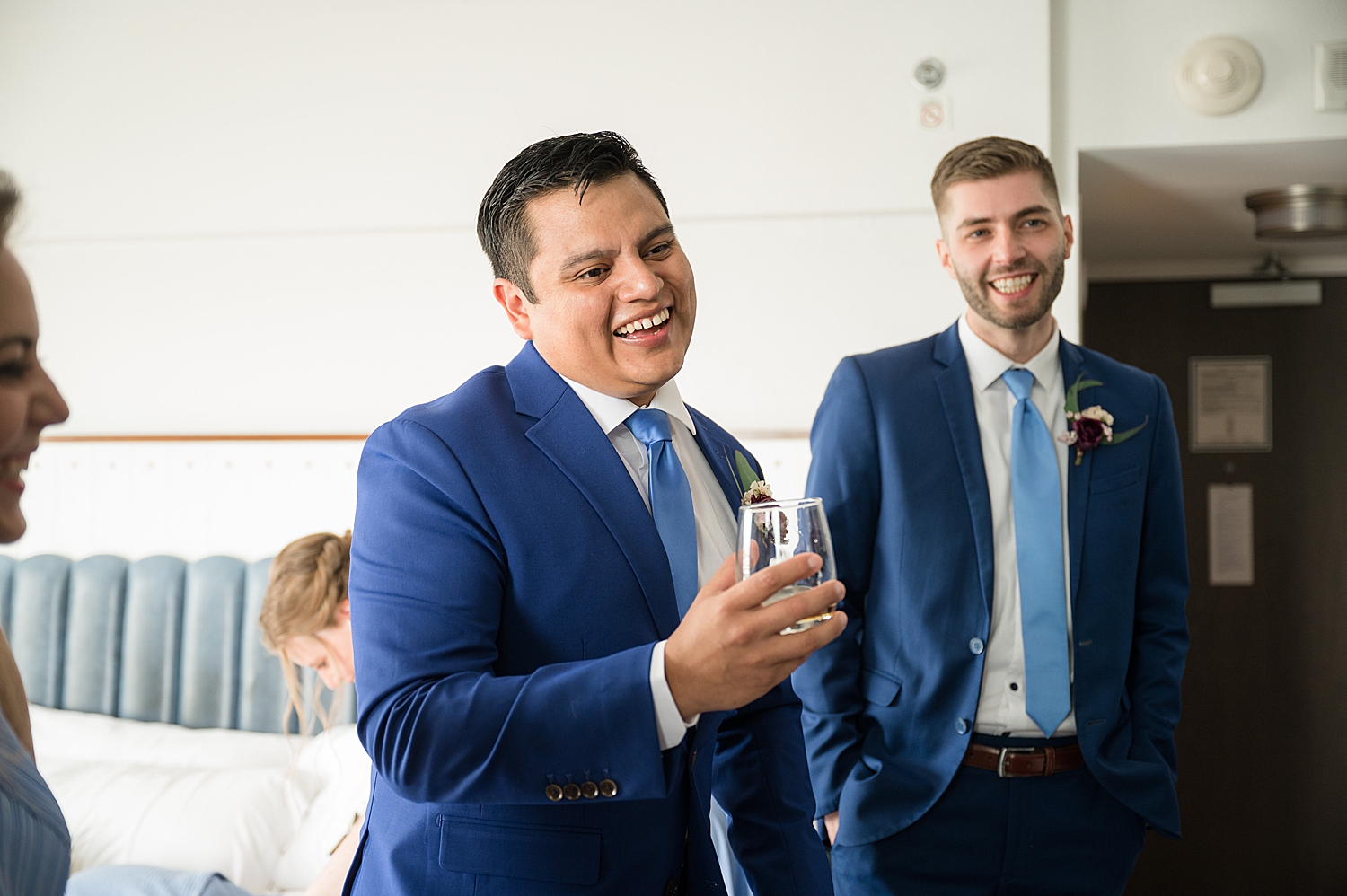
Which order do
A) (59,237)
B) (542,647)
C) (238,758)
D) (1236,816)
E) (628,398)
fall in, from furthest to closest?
(1236,816) < (59,237) < (238,758) < (628,398) < (542,647)

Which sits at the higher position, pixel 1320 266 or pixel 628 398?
pixel 1320 266

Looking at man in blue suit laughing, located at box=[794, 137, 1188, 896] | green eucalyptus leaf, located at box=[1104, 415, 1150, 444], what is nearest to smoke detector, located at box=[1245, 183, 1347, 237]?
man in blue suit laughing, located at box=[794, 137, 1188, 896]

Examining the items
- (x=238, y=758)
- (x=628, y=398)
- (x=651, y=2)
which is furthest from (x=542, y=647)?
(x=651, y=2)

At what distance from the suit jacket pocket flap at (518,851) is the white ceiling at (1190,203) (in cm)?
273

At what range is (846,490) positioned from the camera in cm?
194

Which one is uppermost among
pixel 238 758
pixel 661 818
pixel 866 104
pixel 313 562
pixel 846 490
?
pixel 866 104

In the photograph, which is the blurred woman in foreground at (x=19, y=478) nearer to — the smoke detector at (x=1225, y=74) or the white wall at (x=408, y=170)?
the white wall at (x=408, y=170)

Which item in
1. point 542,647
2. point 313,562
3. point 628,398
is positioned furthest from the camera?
point 313,562

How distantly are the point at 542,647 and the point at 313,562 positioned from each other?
63.7 inches

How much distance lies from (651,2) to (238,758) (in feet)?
8.81

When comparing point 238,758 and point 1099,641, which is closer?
point 1099,641

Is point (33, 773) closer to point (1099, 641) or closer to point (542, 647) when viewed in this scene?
point (542, 647)

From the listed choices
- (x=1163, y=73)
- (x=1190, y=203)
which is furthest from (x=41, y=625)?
(x=1190, y=203)

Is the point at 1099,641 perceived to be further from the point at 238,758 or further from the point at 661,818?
the point at 238,758
